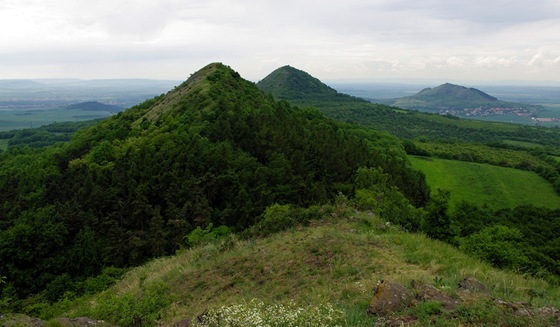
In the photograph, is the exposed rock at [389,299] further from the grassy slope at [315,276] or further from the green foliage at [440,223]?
the green foliage at [440,223]

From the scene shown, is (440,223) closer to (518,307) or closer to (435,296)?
(435,296)

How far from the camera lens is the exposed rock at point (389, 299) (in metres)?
9.39

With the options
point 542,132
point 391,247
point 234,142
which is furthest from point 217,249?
point 542,132

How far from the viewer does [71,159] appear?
53.2 m

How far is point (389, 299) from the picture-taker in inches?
377

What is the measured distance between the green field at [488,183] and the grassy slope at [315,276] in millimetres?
55447

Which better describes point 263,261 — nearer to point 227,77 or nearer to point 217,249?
point 217,249

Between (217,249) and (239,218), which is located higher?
(217,249)

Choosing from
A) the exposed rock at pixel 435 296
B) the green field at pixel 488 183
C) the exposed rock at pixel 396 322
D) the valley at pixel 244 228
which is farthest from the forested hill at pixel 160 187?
the green field at pixel 488 183

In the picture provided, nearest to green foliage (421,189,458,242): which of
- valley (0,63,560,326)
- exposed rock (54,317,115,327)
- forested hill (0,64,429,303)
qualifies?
valley (0,63,560,326)

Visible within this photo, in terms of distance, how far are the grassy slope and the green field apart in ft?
182

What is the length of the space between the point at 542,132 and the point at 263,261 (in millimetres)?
213585

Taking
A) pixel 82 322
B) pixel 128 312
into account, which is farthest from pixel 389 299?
pixel 82 322

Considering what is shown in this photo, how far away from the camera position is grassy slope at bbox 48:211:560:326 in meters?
10.8
